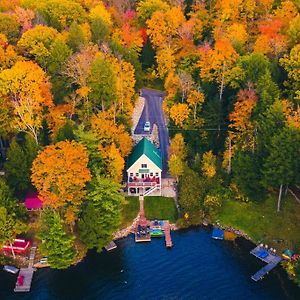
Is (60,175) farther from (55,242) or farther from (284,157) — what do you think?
(284,157)

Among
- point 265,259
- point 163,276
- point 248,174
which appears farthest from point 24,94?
point 265,259

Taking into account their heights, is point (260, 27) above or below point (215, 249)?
above

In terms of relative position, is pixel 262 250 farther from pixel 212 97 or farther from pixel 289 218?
pixel 212 97

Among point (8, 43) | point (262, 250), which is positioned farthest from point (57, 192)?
point (8, 43)

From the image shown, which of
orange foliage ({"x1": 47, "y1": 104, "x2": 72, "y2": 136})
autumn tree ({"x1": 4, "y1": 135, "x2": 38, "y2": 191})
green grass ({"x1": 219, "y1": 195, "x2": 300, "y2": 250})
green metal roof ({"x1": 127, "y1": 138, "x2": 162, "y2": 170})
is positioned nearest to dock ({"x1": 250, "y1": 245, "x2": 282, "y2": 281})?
green grass ({"x1": 219, "y1": 195, "x2": 300, "y2": 250})

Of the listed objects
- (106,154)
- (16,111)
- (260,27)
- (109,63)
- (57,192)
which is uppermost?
(260,27)

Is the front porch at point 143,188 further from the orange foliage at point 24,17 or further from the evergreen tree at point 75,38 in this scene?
the orange foliage at point 24,17

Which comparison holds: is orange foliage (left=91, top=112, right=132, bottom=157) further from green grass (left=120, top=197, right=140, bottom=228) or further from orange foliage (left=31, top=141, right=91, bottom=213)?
orange foliage (left=31, top=141, right=91, bottom=213)
